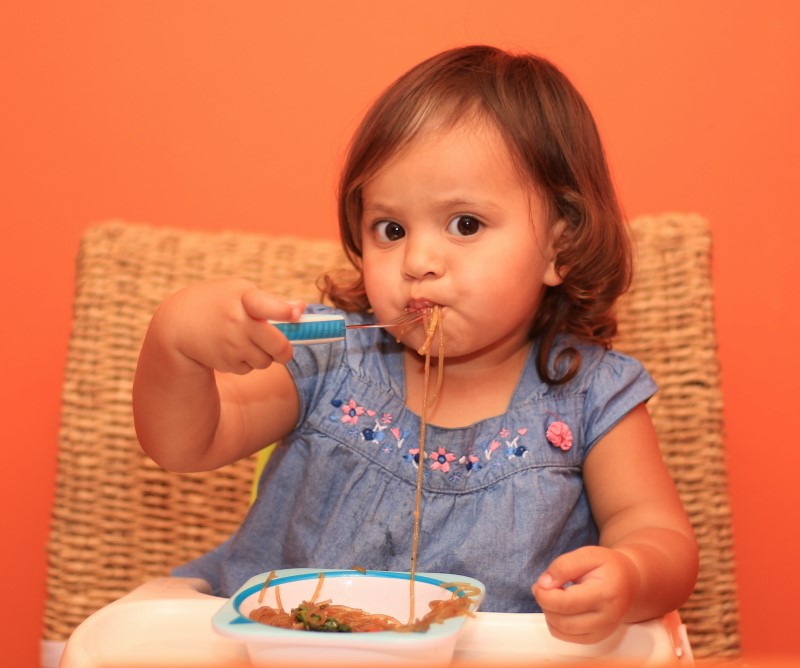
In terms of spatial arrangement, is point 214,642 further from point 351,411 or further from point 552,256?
point 552,256

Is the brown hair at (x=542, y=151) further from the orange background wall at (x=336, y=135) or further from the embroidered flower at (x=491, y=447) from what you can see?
the orange background wall at (x=336, y=135)

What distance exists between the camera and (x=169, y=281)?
1.33m

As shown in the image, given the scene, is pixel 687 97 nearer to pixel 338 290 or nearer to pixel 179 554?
pixel 338 290

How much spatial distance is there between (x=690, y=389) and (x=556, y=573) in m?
0.56

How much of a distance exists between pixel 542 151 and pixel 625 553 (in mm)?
395

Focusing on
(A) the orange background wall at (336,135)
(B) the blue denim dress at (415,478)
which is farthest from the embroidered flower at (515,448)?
(A) the orange background wall at (336,135)

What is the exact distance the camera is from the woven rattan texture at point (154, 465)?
126 cm

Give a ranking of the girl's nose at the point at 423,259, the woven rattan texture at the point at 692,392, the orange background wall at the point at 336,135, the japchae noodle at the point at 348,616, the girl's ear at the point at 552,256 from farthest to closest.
→ the orange background wall at the point at 336,135 < the woven rattan texture at the point at 692,392 < the girl's ear at the point at 552,256 < the girl's nose at the point at 423,259 < the japchae noodle at the point at 348,616

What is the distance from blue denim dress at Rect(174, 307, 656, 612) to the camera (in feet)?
3.27

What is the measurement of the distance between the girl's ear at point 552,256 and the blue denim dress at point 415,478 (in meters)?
0.08

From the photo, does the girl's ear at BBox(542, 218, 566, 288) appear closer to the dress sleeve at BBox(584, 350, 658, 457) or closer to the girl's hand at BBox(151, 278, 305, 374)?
the dress sleeve at BBox(584, 350, 658, 457)

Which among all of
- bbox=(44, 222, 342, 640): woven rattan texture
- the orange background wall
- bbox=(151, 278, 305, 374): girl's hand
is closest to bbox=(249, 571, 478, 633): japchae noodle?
bbox=(151, 278, 305, 374): girl's hand

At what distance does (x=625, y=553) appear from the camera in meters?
0.87

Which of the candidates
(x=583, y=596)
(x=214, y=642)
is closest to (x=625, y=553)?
(x=583, y=596)
